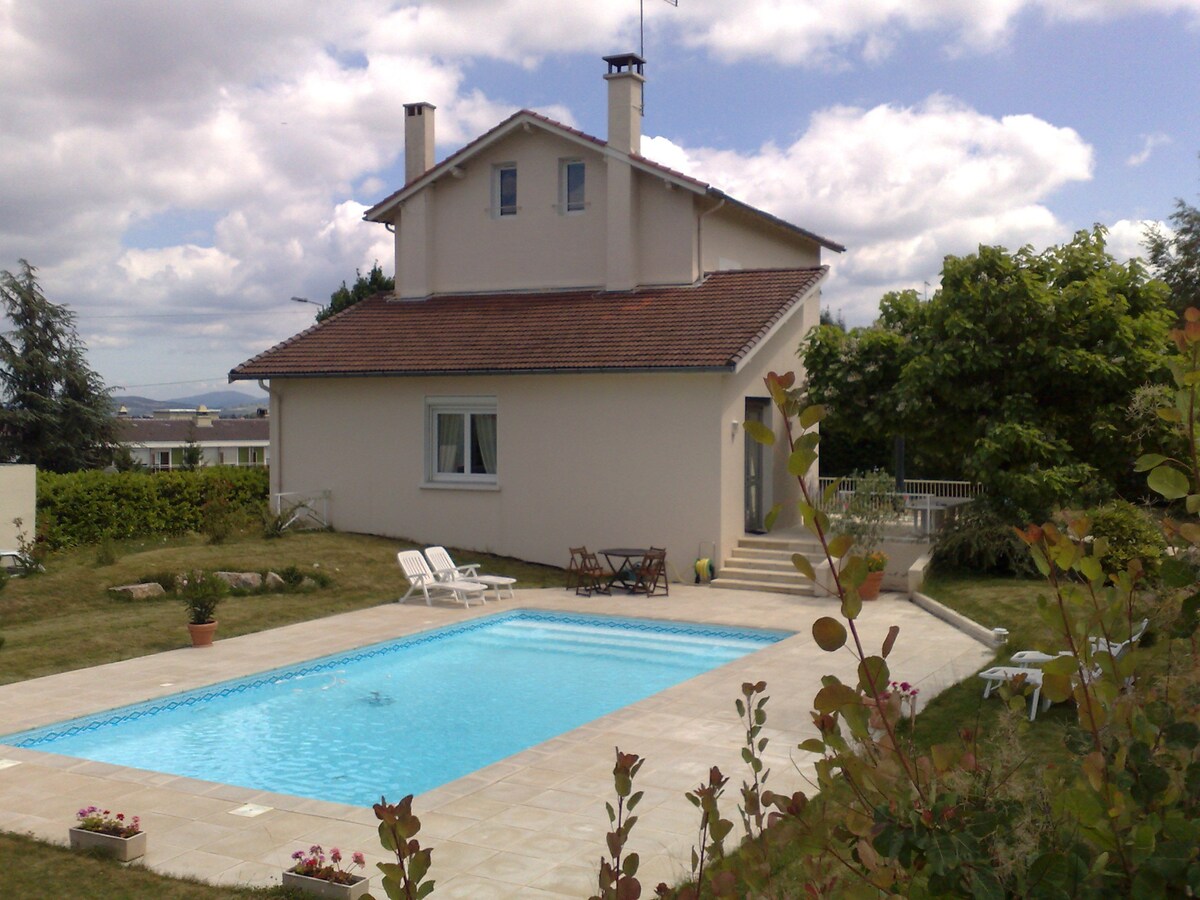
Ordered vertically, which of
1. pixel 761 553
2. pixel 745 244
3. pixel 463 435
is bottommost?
pixel 761 553

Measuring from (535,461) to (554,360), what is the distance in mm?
2051

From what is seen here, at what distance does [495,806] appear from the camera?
26.9 feet

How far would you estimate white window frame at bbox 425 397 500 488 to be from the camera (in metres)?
21.5

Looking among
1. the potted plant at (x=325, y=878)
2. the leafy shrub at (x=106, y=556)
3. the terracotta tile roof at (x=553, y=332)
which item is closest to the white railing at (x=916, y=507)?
the terracotta tile roof at (x=553, y=332)

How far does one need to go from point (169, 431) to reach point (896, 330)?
250ft

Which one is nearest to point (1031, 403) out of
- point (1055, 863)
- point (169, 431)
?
point (1055, 863)

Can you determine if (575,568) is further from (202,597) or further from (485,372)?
(202,597)

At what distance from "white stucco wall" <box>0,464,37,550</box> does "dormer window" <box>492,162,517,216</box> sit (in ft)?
35.0

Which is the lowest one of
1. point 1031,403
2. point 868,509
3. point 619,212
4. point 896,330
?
point 868,509

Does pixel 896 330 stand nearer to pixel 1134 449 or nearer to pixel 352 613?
pixel 1134 449

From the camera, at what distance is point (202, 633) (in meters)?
14.2

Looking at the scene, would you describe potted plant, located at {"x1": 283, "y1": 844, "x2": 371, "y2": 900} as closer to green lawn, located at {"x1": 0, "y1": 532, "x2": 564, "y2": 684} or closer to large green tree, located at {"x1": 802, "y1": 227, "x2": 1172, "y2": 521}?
green lawn, located at {"x1": 0, "y1": 532, "x2": 564, "y2": 684}

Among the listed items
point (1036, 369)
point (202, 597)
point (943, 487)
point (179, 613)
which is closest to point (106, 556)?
point (179, 613)

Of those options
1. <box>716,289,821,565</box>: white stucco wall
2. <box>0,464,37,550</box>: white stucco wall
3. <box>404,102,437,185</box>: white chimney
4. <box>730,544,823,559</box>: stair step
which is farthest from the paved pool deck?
<box>404,102,437,185</box>: white chimney
